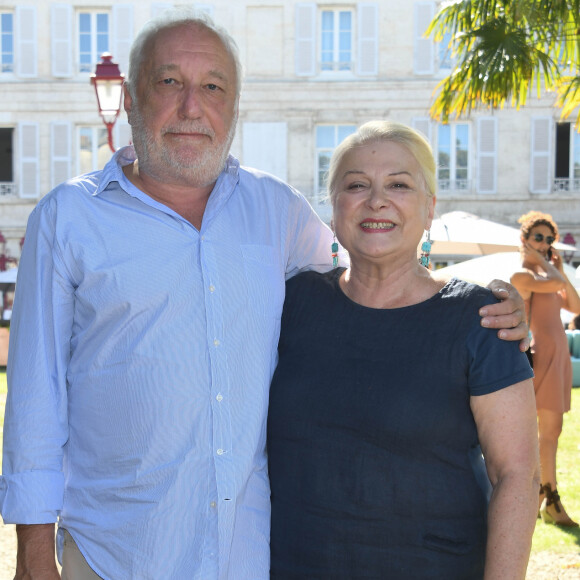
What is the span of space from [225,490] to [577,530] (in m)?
3.93

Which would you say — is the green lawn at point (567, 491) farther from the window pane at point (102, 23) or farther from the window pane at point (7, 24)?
the window pane at point (7, 24)

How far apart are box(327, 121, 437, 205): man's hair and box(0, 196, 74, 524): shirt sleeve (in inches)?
31.8

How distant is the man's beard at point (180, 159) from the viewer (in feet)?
7.55

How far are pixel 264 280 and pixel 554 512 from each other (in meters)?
3.82

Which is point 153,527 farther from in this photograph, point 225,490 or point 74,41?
point 74,41

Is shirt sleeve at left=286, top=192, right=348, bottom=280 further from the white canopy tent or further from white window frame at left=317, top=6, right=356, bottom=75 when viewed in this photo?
white window frame at left=317, top=6, right=356, bottom=75

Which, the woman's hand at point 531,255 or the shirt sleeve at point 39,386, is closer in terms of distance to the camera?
the shirt sleeve at point 39,386

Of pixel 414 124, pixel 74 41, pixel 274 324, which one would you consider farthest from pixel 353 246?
pixel 74 41

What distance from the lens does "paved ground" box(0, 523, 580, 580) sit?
15.1ft

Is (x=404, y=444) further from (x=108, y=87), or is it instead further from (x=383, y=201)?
(x=108, y=87)

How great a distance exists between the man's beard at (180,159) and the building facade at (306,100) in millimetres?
19332

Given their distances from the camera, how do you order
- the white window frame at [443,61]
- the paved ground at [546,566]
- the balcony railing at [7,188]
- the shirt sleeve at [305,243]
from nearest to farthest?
1. the shirt sleeve at [305,243]
2. the paved ground at [546,566]
3. the white window frame at [443,61]
4. the balcony railing at [7,188]

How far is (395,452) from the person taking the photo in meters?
2.07

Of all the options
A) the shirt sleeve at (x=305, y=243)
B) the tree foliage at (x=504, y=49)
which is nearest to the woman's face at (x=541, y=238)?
the tree foliage at (x=504, y=49)
